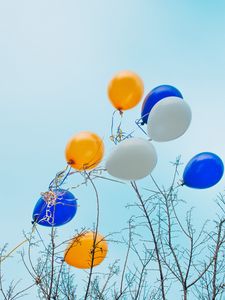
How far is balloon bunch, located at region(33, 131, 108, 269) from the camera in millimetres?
3174

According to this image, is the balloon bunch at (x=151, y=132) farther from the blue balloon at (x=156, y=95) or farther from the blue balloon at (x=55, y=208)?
the blue balloon at (x=55, y=208)

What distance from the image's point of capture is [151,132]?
11.0ft

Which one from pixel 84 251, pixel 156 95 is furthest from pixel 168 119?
pixel 84 251

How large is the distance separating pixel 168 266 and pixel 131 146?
1918 mm

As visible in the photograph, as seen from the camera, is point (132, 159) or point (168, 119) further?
point (168, 119)

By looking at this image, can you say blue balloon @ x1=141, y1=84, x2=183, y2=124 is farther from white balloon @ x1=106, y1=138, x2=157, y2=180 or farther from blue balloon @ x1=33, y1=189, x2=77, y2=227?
blue balloon @ x1=33, y1=189, x2=77, y2=227

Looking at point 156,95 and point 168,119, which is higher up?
point 156,95

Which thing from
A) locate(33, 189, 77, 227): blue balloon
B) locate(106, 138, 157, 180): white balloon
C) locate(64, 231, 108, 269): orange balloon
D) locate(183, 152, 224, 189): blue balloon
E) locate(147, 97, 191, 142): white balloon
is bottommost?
locate(64, 231, 108, 269): orange balloon

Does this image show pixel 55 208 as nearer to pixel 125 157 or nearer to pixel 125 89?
pixel 125 157

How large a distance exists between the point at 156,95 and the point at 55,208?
1.32 m

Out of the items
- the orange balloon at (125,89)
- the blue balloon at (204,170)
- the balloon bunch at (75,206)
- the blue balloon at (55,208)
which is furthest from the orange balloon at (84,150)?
the blue balloon at (204,170)

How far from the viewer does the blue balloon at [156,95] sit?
11.5 feet

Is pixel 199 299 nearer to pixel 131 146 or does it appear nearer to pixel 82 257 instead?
pixel 82 257

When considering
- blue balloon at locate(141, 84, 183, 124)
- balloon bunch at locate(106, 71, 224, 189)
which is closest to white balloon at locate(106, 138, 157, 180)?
balloon bunch at locate(106, 71, 224, 189)
